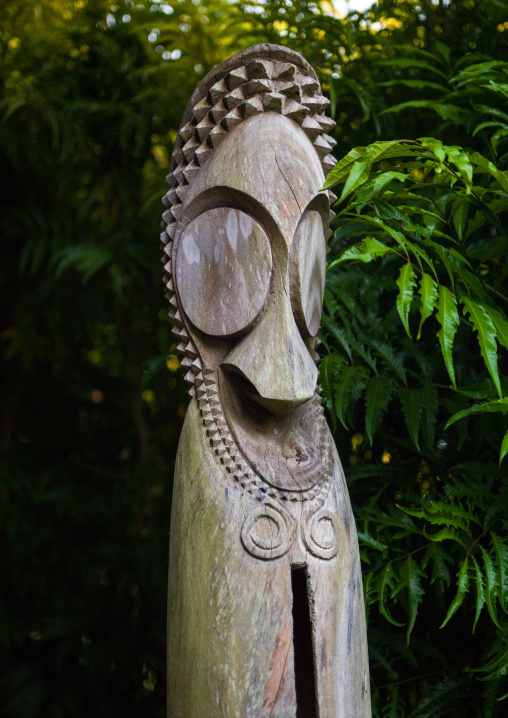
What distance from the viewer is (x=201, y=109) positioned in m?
1.16

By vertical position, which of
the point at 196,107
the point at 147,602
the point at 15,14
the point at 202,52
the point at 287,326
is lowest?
the point at 147,602

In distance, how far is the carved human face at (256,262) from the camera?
1.04 meters

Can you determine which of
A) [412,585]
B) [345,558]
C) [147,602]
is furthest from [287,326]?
[147,602]

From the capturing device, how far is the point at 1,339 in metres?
2.39

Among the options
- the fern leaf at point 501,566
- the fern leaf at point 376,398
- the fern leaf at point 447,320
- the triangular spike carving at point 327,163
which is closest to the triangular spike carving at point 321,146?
the triangular spike carving at point 327,163

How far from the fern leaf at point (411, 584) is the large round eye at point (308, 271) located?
0.45m

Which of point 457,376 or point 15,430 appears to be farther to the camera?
point 15,430

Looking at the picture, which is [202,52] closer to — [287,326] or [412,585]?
[287,326]

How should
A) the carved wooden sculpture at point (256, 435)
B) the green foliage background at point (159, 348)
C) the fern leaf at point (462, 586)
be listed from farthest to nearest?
the green foliage background at point (159, 348)
the fern leaf at point (462, 586)
the carved wooden sculpture at point (256, 435)

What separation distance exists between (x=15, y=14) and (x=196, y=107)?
136cm

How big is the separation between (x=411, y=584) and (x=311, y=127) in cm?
79

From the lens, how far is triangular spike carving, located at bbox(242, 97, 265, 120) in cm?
110

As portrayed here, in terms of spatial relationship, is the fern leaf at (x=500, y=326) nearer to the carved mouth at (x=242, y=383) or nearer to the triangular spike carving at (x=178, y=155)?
the carved mouth at (x=242, y=383)

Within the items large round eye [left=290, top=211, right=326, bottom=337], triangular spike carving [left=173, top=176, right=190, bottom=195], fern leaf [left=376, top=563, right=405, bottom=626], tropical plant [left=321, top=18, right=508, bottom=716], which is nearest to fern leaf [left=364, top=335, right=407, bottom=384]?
tropical plant [left=321, top=18, right=508, bottom=716]
